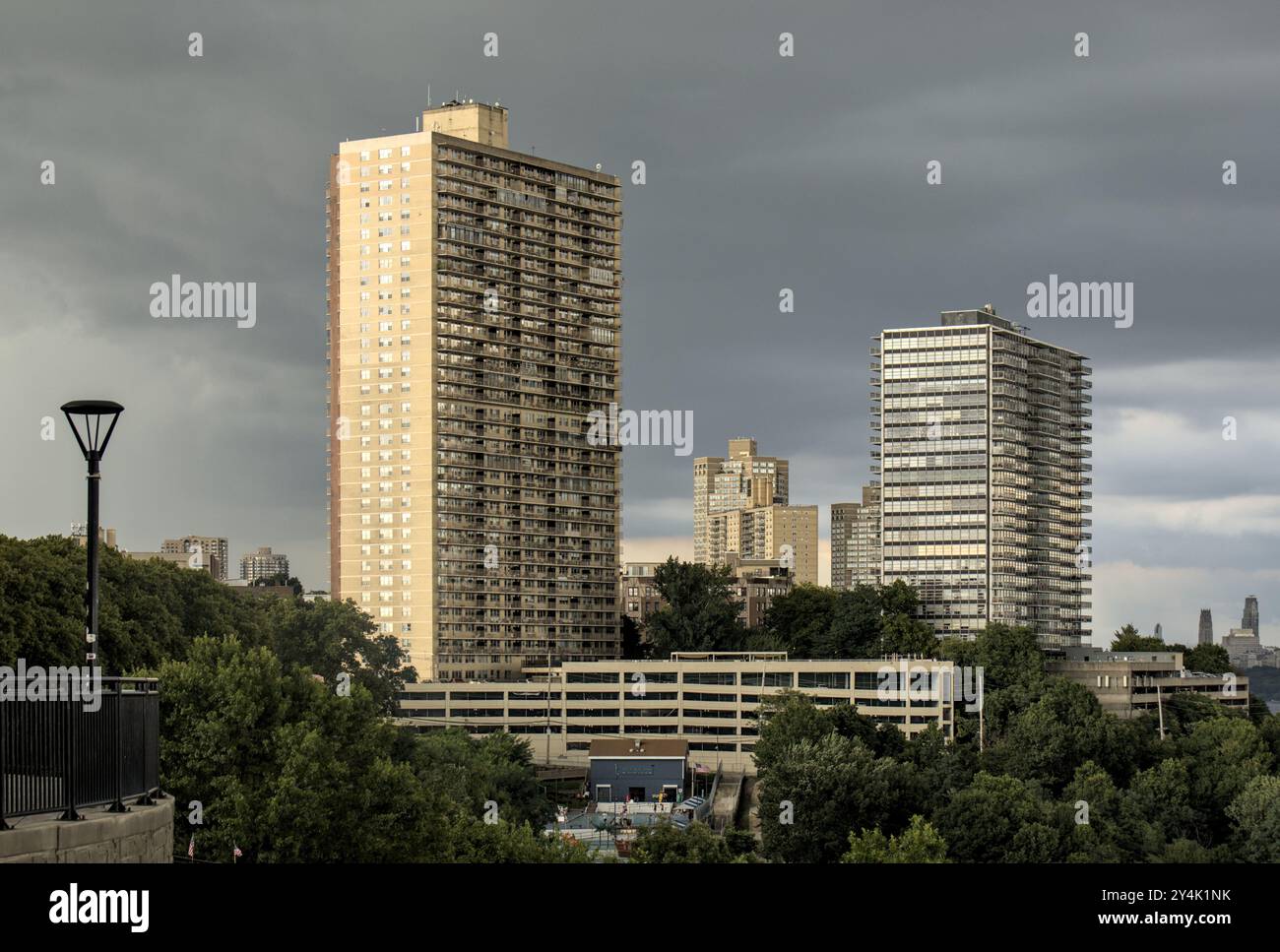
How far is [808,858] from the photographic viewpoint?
109 m

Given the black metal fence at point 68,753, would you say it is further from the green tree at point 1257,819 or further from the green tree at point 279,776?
the green tree at point 1257,819

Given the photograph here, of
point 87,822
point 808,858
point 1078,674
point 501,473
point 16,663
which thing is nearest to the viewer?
point 87,822

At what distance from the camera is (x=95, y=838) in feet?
61.1

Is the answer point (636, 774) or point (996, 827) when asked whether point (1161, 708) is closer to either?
point (636, 774)

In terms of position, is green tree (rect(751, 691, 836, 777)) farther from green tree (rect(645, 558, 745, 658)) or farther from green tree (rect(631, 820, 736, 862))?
green tree (rect(645, 558, 745, 658))

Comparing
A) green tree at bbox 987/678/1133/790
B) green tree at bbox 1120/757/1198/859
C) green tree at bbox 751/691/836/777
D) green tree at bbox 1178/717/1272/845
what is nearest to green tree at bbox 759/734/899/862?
green tree at bbox 751/691/836/777

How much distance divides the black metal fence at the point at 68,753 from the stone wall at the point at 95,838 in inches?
10.1

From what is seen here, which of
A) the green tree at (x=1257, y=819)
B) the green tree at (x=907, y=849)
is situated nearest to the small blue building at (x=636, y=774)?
the green tree at (x=1257, y=819)

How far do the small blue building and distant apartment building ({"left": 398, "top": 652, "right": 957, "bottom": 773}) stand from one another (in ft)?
29.9

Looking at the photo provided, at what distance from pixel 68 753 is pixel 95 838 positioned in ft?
3.45
